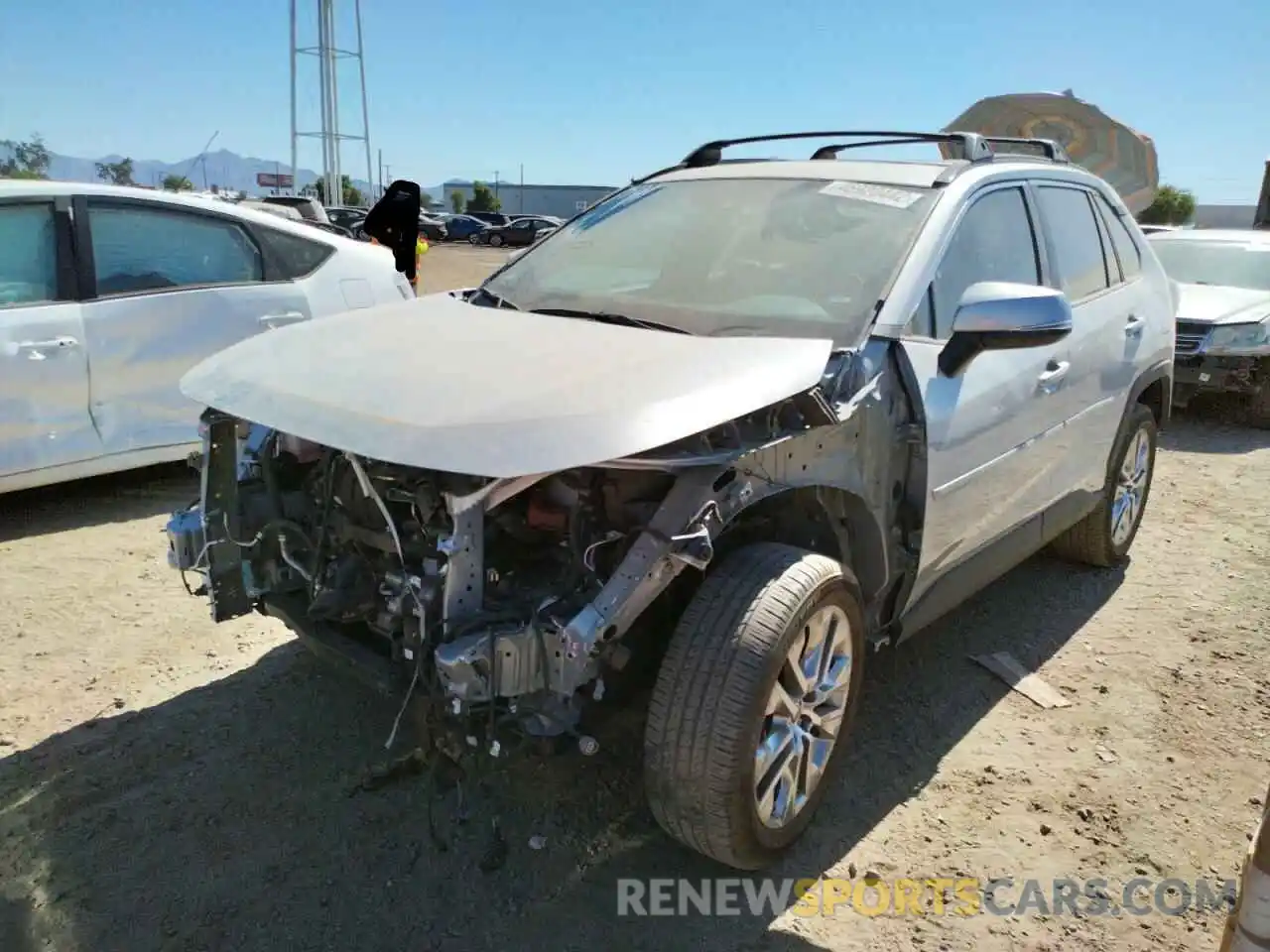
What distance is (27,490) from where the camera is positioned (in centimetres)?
534

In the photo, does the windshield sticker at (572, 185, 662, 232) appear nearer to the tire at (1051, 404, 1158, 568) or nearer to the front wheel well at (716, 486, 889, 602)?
the front wheel well at (716, 486, 889, 602)

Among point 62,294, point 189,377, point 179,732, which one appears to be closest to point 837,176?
point 189,377

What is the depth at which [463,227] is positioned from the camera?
4434 centimetres

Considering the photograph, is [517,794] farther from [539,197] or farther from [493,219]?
[539,197]

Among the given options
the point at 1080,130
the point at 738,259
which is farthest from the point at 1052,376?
the point at 1080,130

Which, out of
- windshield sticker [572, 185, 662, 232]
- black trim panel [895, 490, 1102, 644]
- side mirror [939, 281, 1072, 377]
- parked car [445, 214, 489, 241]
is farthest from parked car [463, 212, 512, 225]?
side mirror [939, 281, 1072, 377]

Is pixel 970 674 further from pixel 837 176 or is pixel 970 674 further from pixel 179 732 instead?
pixel 179 732

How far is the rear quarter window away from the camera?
215 inches

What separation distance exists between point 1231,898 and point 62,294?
5159 mm

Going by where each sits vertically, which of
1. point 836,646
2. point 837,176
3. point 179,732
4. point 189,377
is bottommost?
point 179,732

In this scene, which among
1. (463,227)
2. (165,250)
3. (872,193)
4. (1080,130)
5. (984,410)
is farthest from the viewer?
(463,227)

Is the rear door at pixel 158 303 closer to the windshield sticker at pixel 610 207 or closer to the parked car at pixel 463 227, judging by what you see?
the windshield sticker at pixel 610 207

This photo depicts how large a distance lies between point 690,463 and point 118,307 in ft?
12.3

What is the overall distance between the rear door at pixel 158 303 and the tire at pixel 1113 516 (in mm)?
4157
